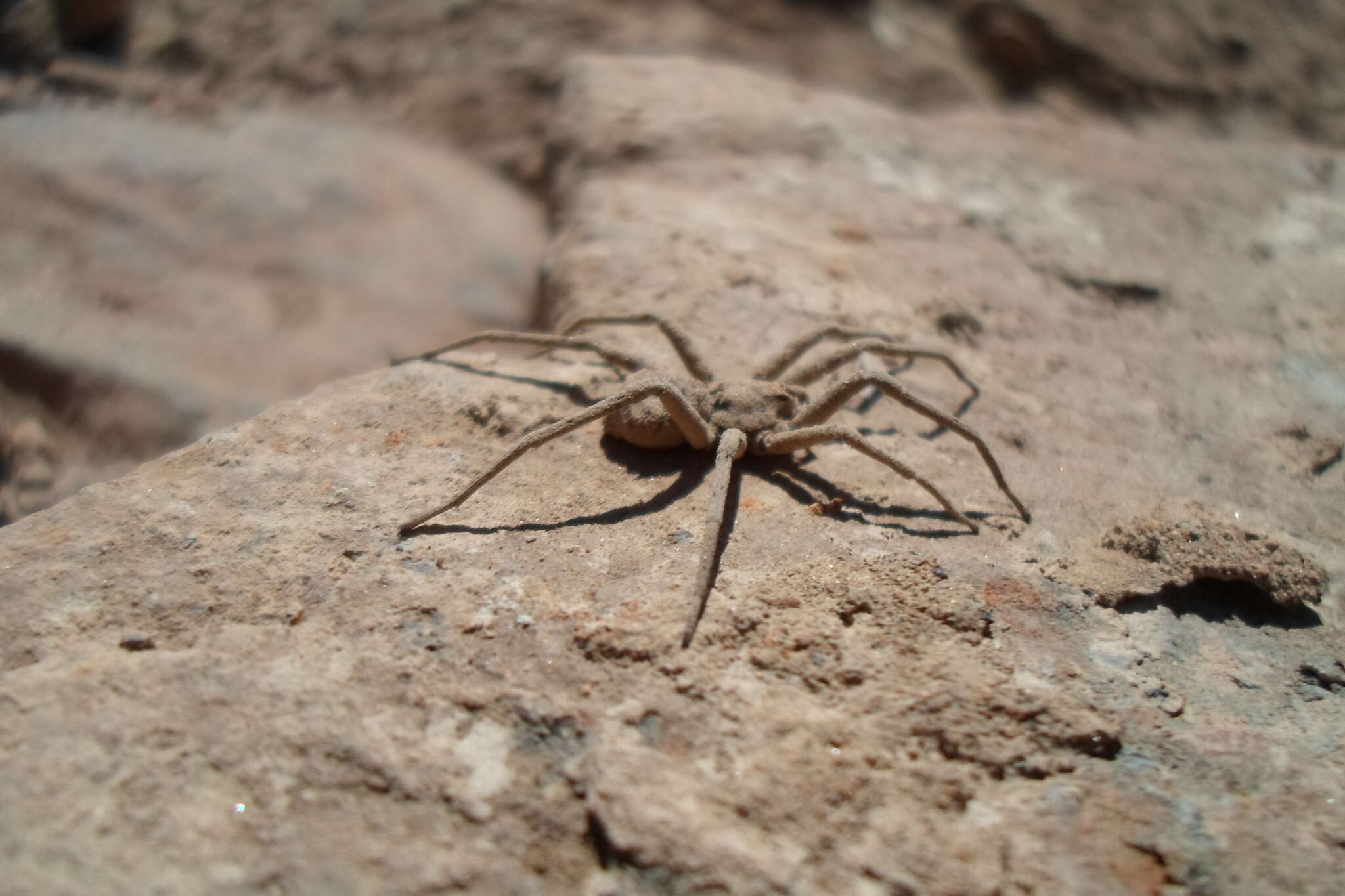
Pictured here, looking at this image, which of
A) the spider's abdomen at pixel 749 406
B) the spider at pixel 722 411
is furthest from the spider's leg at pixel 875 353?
the spider's abdomen at pixel 749 406

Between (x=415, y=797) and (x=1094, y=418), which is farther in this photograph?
(x=1094, y=418)

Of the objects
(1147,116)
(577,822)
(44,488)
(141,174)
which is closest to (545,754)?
(577,822)

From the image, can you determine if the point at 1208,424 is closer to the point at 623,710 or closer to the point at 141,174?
the point at 623,710

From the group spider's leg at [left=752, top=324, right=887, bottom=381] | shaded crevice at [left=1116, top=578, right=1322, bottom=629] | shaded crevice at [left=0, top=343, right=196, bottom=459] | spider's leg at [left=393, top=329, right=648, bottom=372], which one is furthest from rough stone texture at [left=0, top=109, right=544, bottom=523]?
shaded crevice at [left=1116, top=578, right=1322, bottom=629]

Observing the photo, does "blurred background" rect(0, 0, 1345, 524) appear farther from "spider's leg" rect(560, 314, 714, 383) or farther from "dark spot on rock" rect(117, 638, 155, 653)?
"dark spot on rock" rect(117, 638, 155, 653)

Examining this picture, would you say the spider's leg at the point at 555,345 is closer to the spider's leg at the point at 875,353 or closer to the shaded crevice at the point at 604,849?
the spider's leg at the point at 875,353
